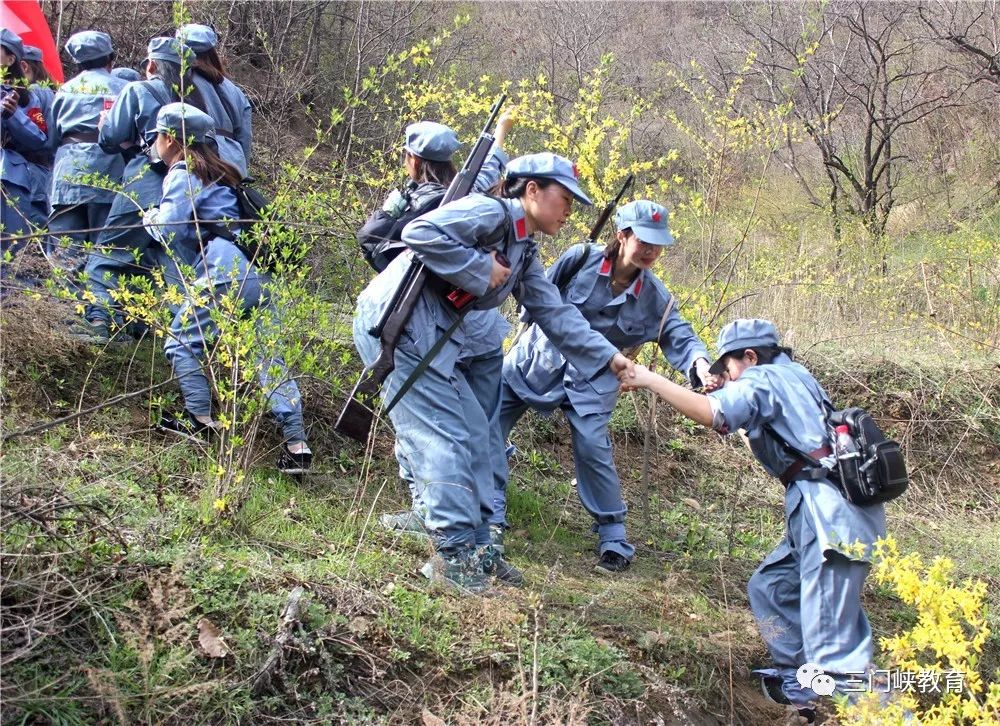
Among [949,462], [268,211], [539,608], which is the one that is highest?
[268,211]

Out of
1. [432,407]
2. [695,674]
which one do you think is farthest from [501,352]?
[695,674]

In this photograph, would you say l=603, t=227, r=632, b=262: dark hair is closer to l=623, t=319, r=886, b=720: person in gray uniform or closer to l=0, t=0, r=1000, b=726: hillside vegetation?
l=0, t=0, r=1000, b=726: hillside vegetation

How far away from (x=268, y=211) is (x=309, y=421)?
4.55 ft

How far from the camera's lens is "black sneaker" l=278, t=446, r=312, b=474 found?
4.89 m

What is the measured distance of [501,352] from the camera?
4.81 meters

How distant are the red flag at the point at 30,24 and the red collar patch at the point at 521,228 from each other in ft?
13.7

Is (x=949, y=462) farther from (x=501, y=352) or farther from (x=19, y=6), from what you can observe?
(x=19, y=6)

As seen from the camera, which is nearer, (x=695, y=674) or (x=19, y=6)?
(x=695, y=674)

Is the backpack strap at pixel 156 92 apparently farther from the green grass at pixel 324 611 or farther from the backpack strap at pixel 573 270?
the backpack strap at pixel 573 270

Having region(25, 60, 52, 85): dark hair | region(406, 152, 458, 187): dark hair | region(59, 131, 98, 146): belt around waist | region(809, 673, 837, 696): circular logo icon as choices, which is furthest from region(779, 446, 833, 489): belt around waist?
region(25, 60, 52, 85): dark hair

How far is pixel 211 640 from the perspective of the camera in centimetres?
321

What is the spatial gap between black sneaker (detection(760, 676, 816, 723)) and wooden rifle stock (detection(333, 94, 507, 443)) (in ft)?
6.78

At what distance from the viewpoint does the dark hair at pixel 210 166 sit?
4.72m

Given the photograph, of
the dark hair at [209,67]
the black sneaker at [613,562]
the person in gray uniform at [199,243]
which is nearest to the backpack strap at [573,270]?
the black sneaker at [613,562]
